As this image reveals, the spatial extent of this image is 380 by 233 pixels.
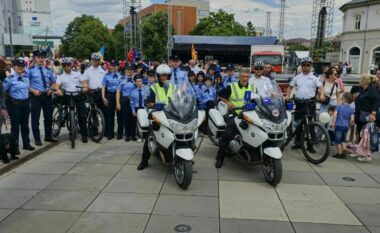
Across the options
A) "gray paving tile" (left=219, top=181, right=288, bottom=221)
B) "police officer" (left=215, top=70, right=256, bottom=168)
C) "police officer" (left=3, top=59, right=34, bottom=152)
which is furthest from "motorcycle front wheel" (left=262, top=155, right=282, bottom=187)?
"police officer" (left=3, top=59, right=34, bottom=152)

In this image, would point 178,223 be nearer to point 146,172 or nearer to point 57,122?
point 146,172

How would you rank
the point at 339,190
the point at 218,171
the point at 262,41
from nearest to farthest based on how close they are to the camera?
the point at 339,190
the point at 218,171
the point at 262,41

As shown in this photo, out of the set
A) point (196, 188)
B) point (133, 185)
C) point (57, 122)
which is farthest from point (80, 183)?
point (57, 122)

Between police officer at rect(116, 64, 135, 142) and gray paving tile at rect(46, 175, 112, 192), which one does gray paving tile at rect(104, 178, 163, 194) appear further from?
police officer at rect(116, 64, 135, 142)

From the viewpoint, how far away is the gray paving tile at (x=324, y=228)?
4164 millimetres

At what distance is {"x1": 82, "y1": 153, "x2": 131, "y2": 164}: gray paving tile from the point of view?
6.83m

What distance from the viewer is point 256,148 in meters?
5.77

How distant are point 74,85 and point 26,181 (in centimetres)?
292

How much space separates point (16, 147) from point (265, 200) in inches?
178

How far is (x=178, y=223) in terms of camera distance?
4289mm

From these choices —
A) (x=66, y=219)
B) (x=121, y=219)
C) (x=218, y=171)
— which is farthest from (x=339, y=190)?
(x=66, y=219)

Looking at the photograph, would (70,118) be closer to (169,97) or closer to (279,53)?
(169,97)

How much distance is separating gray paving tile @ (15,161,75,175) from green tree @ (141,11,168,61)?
152ft

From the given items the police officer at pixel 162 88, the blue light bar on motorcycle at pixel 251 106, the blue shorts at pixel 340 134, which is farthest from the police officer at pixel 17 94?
the blue shorts at pixel 340 134
